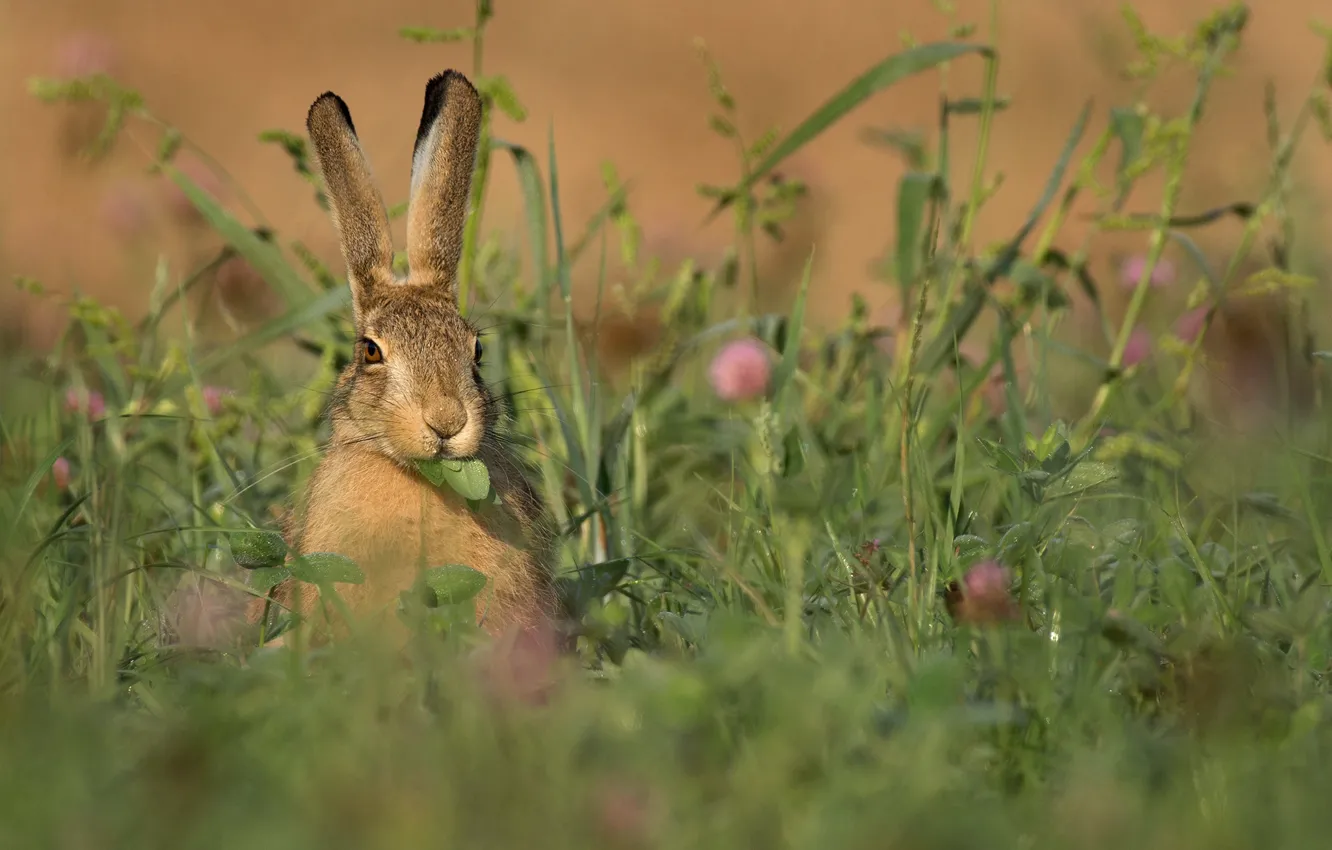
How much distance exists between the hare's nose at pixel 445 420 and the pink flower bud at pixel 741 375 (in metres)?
1.11

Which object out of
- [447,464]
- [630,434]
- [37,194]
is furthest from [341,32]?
[447,464]

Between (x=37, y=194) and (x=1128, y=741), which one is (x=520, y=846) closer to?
(x=1128, y=741)

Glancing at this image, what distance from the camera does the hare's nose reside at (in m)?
3.96

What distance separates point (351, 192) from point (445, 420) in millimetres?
958

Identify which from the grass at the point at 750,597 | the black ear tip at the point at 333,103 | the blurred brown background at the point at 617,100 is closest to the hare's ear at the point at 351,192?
the black ear tip at the point at 333,103

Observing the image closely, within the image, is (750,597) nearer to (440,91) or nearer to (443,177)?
(443,177)

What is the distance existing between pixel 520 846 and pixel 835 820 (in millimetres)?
426

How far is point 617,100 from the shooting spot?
41.4ft

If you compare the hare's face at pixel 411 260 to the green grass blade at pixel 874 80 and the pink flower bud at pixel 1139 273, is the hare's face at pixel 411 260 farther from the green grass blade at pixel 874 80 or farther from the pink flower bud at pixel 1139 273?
the pink flower bud at pixel 1139 273

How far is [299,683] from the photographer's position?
2.84 m

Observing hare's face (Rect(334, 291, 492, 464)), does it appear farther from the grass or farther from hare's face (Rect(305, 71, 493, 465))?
the grass

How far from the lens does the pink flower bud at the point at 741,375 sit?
16.1 feet

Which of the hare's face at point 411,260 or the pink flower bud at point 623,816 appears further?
the hare's face at point 411,260

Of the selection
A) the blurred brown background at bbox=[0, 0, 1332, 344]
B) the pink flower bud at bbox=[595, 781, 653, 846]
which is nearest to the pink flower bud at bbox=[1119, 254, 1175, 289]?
the blurred brown background at bbox=[0, 0, 1332, 344]
